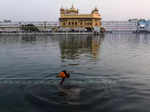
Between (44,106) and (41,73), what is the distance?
4304 mm

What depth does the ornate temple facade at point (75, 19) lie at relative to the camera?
92250 millimetres

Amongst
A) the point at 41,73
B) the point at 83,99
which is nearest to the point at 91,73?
the point at 41,73

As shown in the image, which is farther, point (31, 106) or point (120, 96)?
point (120, 96)

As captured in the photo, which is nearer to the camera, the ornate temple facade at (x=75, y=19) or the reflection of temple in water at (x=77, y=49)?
the reflection of temple in water at (x=77, y=49)

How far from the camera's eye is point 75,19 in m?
92.9

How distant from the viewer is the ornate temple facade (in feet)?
303

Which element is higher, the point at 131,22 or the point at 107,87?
the point at 131,22

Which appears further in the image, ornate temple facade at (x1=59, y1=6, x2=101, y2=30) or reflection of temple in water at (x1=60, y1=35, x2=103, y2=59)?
ornate temple facade at (x1=59, y1=6, x2=101, y2=30)

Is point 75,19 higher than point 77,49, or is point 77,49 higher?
point 75,19

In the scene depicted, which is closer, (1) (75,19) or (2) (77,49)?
(2) (77,49)

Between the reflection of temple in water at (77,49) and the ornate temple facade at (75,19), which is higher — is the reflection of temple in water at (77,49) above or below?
below

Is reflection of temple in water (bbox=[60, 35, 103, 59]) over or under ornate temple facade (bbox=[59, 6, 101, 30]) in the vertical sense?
under

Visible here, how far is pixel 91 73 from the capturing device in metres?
9.88

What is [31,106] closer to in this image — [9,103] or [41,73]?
[9,103]
